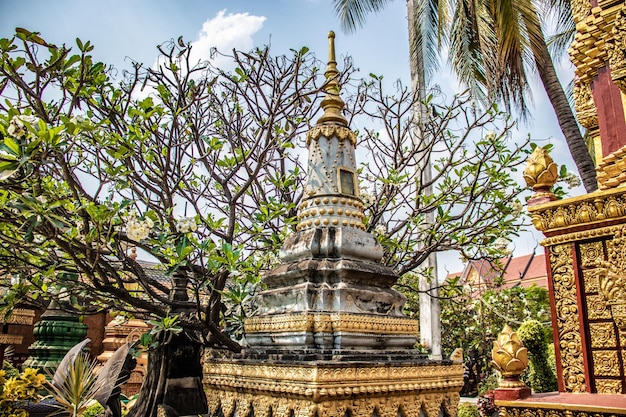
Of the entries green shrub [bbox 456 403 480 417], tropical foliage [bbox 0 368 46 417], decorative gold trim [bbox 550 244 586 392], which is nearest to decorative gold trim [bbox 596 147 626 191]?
decorative gold trim [bbox 550 244 586 392]

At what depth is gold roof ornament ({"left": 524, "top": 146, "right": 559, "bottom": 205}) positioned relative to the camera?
4539 mm

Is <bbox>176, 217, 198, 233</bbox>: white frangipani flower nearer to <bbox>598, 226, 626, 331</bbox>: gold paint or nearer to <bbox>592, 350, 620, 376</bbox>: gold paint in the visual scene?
<bbox>598, 226, 626, 331</bbox>: gold paint

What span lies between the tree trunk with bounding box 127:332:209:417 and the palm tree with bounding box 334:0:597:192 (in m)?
7.66

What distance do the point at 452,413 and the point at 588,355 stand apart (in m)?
1.25

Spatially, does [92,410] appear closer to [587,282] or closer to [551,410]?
[551,410]

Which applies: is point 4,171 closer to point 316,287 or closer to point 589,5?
point 316,287

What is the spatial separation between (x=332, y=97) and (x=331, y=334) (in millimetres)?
2192

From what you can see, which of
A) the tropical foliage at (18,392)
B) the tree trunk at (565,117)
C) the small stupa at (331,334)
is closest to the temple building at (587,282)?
the small stupa at (331,334)

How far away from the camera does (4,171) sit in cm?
330

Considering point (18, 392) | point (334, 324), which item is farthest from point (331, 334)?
point (18, 392)

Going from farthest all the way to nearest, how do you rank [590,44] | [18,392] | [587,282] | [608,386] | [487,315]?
[487,315] → [590,44] → [18,392] → [587,282] → [608,386]

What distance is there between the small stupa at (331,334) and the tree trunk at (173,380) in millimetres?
1382

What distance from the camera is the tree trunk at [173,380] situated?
514 cm

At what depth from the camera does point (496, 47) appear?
395 inches
